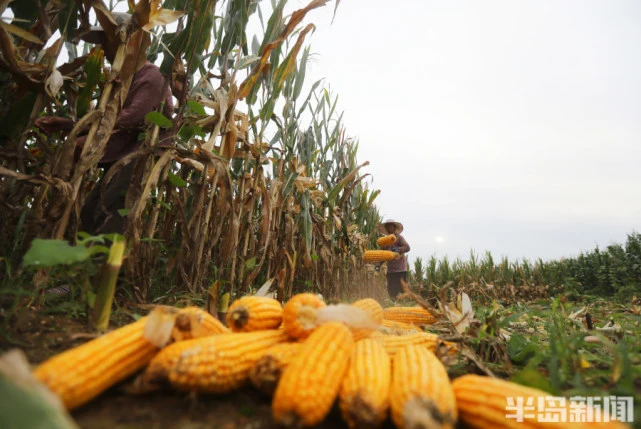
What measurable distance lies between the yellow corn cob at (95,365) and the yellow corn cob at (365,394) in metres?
0.71

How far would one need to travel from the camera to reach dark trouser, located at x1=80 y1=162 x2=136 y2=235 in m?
2.82

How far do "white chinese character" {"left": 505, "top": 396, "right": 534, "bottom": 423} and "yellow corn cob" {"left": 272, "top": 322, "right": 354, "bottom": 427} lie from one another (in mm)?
502

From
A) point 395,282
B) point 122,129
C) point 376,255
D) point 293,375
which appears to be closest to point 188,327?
point 293,375

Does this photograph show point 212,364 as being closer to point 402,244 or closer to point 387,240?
point 387,240

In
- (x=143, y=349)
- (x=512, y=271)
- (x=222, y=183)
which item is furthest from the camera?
(x=512, y=271)

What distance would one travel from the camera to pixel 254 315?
1.57 metres

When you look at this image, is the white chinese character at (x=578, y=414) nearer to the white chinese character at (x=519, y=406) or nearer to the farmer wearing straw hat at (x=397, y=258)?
the white chinese character at (x=519, y=406)

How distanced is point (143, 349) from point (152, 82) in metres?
2.25

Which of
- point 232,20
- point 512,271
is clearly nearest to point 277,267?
point 232,20

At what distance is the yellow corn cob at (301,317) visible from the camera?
1.47 meters

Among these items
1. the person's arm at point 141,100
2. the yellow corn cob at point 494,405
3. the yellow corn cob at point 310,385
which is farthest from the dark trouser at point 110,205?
the yellow corn cob at point 494,405

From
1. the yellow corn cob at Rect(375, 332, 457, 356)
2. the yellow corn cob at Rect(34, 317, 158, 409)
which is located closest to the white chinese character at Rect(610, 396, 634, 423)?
the yellow corn cob at Rect(375, 332, 457, 356)

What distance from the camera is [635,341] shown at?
2.38m

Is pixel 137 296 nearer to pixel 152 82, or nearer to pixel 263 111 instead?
pixel 152 82
